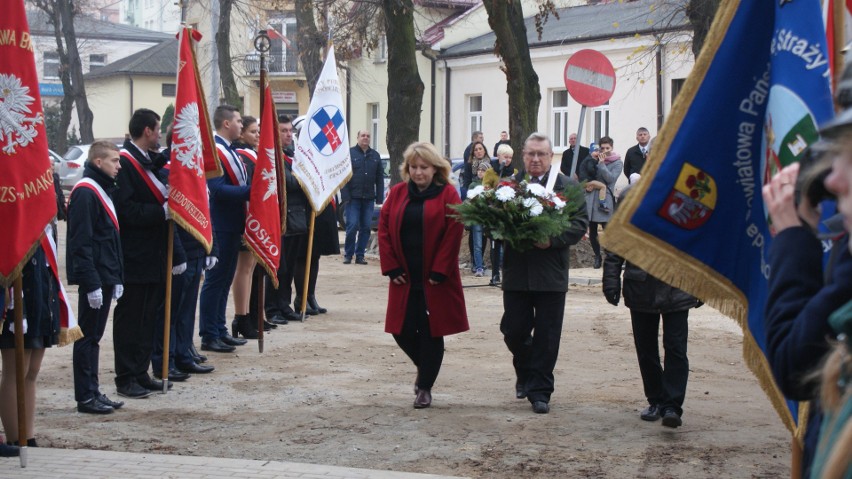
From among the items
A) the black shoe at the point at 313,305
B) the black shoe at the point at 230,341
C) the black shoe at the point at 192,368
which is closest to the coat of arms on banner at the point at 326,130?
the black shoe at the point at 313,305

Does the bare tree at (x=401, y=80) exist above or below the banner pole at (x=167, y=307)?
above

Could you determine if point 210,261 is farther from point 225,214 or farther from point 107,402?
point 107,402

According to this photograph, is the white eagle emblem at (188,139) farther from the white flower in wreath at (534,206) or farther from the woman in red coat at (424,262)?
the white flower in wreath at (534,206)

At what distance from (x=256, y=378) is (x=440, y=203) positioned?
92.3 inches

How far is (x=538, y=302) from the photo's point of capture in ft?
27.1

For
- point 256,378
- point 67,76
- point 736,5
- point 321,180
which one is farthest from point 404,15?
point 67,76

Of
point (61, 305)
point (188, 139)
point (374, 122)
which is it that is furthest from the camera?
point (374, 122)

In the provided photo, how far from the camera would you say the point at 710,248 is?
4059 mm

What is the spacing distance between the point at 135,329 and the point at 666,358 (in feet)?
12.6

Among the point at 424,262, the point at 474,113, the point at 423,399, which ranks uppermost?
the point at 474,113

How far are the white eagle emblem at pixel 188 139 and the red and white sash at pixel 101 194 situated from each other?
31.9 inches

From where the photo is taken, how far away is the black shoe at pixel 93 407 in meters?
7.95

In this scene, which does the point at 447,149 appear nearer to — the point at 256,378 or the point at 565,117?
the point at 565,117

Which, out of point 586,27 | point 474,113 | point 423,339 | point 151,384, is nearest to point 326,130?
point 151,384
